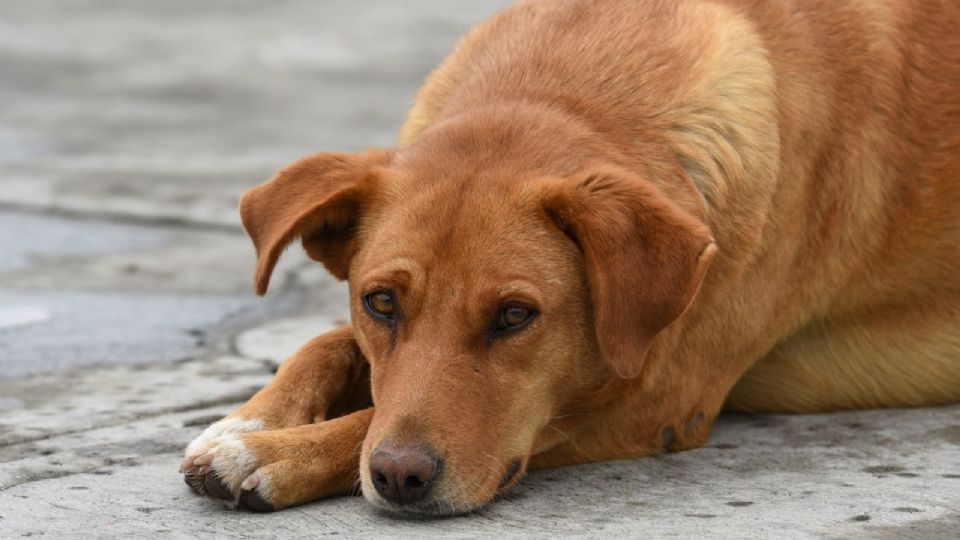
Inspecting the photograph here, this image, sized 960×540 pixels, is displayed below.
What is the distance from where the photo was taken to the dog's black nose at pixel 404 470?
11.5ft

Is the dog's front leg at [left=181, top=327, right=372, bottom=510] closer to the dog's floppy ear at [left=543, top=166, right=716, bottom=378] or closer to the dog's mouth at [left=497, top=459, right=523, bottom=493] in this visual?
the dog's mouth at [left=497, top=459, right=523, bottom=493]

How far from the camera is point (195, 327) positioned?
573 cm

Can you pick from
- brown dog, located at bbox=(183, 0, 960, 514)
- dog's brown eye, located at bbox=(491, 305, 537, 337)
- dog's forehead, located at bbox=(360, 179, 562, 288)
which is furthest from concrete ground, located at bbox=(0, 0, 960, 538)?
dog's forehead, located at bbox=(360, 179, 562, 288)

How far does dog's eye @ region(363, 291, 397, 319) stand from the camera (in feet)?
12.3

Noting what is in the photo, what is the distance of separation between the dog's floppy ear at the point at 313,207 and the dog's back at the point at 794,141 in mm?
346

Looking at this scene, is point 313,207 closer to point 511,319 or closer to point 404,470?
point 511,319

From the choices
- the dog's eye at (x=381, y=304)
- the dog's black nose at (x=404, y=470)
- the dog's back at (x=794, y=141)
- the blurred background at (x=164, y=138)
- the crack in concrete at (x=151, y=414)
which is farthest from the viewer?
the blurred background at (x=164, y=138)

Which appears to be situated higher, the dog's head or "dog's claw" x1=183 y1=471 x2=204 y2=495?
the dog's head

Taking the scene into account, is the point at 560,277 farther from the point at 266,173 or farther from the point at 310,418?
the point at 266,173

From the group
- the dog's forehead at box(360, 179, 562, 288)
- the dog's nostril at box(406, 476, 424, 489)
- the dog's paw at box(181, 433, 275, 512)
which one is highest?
the dog's forehead at box(360, 179, 562, 288)

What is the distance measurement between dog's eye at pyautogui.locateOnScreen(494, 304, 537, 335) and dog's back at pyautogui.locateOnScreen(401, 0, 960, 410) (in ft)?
1.71

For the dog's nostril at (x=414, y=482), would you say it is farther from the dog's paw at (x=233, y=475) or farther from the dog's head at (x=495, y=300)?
the dog's paw at (x=233, y=475)

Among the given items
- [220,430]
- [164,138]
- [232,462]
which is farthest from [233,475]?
[164,138]

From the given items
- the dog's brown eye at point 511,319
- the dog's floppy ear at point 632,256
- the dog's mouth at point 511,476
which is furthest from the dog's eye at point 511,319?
the dog's mouth at point 511,476
